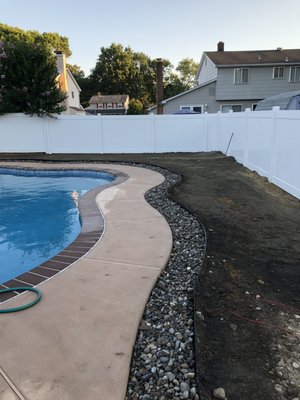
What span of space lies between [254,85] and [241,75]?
1.19 metres

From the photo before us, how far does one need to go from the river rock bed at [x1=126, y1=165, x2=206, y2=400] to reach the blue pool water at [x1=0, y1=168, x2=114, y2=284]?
7.66ft

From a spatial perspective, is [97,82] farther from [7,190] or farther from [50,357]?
[50,357]

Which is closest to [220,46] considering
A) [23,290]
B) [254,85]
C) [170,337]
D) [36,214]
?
[254,85]

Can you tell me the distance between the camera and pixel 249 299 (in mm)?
3086

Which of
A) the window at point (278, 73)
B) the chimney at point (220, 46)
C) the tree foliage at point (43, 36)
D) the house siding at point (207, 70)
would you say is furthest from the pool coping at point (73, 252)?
the tree foliage at point (43, 36)

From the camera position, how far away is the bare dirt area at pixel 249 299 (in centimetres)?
213

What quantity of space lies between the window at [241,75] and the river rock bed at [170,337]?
21.8 metres

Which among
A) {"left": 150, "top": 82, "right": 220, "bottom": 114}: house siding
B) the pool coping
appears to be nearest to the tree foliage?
{"left": 150, "top": 82, "right": 220, "bottom": 114}: house siding

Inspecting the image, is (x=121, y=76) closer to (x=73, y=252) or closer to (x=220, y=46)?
(x=220, y=46)

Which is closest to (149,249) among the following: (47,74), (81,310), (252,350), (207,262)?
(207,262)

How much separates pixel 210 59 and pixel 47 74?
540 inches

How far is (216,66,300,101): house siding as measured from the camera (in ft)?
76.3

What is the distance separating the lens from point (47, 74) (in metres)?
14.9

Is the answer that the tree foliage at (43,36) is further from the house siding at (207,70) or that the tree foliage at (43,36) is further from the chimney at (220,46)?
the chimney at (220,46)
